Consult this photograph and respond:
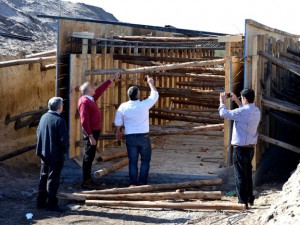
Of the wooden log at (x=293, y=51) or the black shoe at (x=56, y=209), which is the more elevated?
the wooden log at (x=293, y=51)

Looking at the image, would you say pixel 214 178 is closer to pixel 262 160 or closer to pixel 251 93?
pixel 262 160

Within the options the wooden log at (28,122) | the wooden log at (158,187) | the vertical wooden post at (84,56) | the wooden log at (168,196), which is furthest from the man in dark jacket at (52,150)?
the wooden log at (28,122)

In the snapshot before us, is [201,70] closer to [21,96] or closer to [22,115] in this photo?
[21,96]

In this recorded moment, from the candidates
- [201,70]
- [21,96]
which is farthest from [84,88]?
[201,70]

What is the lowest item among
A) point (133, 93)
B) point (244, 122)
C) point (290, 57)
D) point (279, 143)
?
point (279, 143)

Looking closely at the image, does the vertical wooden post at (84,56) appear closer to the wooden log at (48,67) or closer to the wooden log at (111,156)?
the wooden log at (111,156)

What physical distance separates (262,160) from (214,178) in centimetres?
126

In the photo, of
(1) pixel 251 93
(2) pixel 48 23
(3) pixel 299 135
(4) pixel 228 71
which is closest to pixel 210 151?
(3) pixel 299 135

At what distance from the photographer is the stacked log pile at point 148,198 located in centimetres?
996

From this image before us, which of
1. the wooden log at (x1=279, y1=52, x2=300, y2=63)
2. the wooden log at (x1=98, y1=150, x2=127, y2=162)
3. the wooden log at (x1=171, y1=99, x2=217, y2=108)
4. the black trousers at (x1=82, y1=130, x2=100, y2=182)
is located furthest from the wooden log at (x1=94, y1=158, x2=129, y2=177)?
the wooden log at (x1=171, y1=99, x2=217, y2=108)

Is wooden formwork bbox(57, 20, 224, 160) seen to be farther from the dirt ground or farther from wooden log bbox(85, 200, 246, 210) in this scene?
wooden log bbox(85, 200, 246, 210)

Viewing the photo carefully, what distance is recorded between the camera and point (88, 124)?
37.0 ft

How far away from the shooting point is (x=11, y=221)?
963cm

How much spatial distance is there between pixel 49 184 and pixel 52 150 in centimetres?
53
